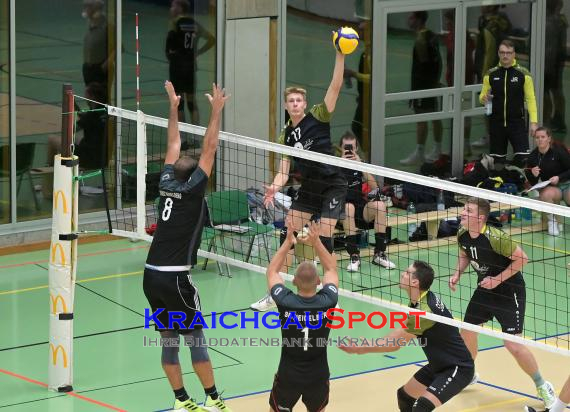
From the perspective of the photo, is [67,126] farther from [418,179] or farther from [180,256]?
[418,179]

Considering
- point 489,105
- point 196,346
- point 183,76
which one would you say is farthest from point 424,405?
point 489,105

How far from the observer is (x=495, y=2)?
19656mm

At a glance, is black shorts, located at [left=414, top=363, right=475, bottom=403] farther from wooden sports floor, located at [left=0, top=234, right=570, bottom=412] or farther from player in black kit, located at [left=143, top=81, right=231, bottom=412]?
player in black kit, located at [left=143, top=81, right=231, bottom=412]

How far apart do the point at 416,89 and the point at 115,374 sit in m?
9.02

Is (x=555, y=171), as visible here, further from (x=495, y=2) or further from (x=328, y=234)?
(x=328, y=234)

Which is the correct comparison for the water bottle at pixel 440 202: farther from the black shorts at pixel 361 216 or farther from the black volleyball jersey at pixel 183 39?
the black volleyball jersey at pixel 183 39

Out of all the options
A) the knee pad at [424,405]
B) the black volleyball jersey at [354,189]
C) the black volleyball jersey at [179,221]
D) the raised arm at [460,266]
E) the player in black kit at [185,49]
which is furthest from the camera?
the player in black kit at [185,49]

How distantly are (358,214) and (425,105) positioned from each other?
12.1 ft

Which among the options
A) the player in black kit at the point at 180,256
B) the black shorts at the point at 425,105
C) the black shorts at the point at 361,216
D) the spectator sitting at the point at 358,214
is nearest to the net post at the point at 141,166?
the player in black kit at the point at 180,256

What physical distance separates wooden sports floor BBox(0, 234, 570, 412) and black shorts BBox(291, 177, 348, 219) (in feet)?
4.94

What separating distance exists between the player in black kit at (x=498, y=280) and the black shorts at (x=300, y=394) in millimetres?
2123

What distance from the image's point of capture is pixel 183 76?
56.4ft

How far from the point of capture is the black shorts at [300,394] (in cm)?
889

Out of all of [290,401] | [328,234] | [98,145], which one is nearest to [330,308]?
[290,401]
